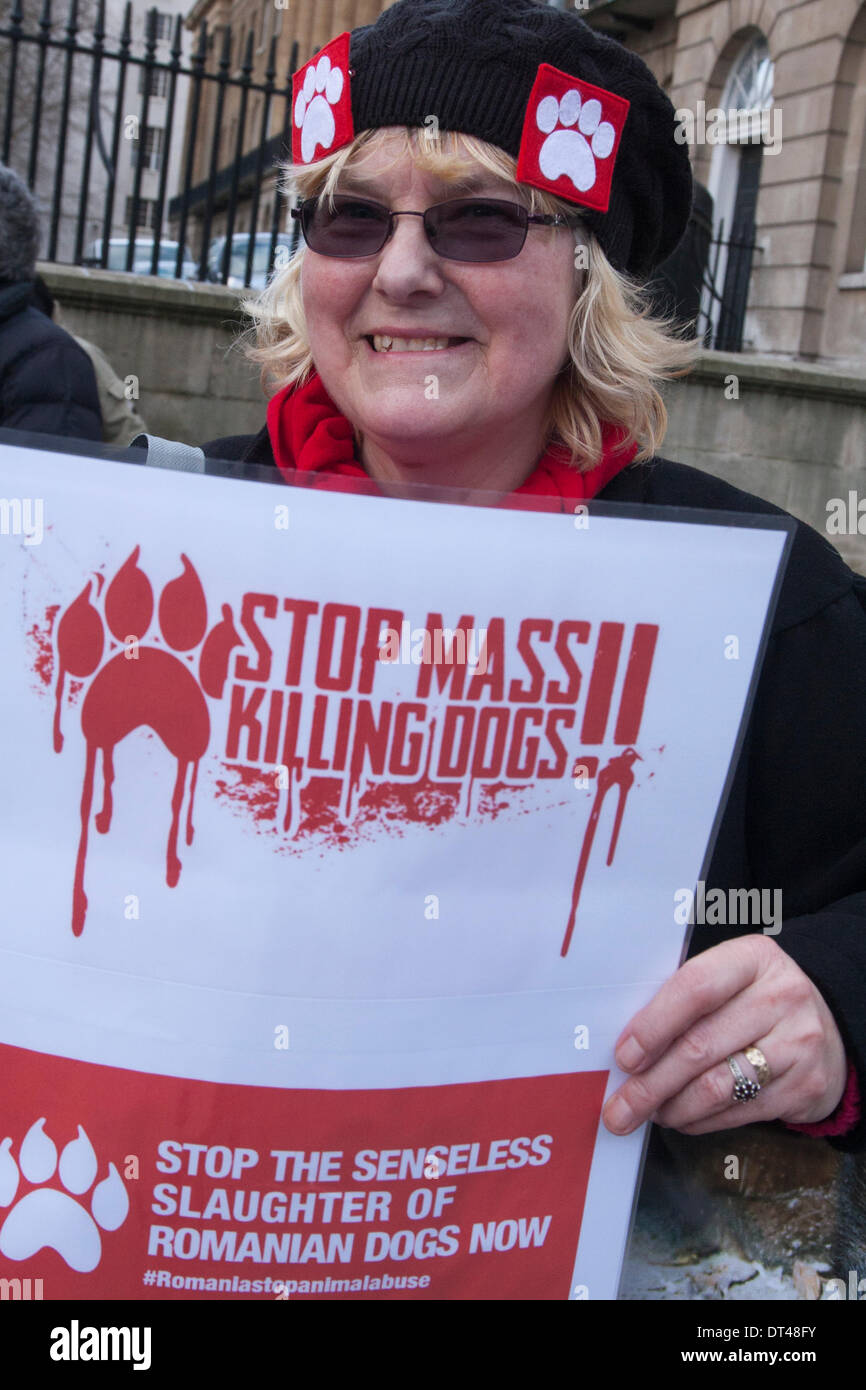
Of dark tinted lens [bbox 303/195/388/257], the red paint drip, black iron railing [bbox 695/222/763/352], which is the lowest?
the red paint drip

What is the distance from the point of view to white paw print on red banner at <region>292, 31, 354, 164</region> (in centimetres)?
152

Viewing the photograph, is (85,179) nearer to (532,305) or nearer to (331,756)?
(532,305)

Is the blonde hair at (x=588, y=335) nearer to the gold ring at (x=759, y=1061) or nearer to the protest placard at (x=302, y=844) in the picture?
the protest placard at (x=302, y=844)

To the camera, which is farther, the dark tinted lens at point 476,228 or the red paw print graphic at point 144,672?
the dark tinted lens at point 476,228

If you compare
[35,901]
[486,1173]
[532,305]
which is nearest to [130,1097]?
[35,901]

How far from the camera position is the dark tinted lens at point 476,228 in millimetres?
1487

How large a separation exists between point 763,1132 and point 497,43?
1.22 meters

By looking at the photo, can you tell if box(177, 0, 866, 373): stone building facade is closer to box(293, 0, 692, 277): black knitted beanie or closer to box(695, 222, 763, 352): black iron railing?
box(695, 222, 763, 352): black iron railing

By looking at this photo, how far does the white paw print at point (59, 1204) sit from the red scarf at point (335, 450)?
0.85 m

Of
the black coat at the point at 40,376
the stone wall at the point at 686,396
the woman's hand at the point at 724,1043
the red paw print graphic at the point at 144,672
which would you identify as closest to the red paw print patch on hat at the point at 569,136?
the red paw print graphic at the point at 144,672

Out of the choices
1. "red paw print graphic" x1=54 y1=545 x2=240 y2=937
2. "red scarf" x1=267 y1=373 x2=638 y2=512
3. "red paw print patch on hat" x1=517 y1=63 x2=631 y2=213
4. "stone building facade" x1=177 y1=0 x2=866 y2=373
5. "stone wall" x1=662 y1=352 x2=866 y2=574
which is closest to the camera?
"red paw print graphic" x1=54 y1=545 x2=240 y2=937

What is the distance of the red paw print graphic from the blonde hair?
686mm

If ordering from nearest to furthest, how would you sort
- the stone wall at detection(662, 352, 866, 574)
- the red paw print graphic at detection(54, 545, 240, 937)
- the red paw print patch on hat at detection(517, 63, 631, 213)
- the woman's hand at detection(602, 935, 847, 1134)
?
the red paw print graphic at detection(54, 545, 240, 937)
the woman's hand at detection(602, 935, 847, 1134)
the red paw print patch on hat at detection(517, 63, 631, 213)
the stone wall at detection(662, 352, 866, 574)

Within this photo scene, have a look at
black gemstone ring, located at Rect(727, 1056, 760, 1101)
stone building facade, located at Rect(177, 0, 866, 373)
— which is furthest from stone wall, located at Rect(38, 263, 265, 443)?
stone building facade, located at Rect(177, 0, 866, 373)
